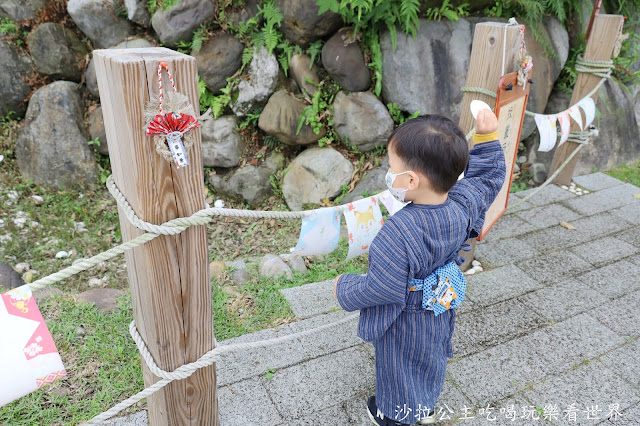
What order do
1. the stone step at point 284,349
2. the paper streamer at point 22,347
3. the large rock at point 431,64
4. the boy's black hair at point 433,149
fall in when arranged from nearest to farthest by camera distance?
the paper streamer at point 22,347, the boy's black hair at point 433,149, the stone step at point 284,349, the large rock at point 431,64

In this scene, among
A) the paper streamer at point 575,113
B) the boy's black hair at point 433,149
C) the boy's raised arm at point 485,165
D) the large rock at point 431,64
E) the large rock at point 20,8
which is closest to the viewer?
the boy's black hair at point 433,149

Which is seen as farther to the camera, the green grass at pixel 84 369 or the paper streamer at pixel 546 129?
the paper streamer at pixel 546 129

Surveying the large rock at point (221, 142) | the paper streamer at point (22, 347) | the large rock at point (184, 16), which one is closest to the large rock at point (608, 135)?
the large rock at point (221, 142)

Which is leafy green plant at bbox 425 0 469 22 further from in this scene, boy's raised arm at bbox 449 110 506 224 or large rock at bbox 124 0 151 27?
large rock at bbox 124 0 151 27

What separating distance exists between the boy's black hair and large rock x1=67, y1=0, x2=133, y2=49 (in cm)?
562

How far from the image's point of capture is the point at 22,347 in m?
1.33

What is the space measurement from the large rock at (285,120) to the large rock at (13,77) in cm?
327

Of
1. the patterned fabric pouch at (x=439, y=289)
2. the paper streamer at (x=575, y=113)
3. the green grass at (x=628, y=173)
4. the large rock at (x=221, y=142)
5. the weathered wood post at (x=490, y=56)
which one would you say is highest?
the weathered wood post at (x=490, y=56)

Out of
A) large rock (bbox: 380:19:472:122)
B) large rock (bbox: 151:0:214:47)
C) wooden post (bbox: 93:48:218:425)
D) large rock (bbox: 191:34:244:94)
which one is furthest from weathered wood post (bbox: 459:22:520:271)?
large rock (bbox: 151:0:214:47)

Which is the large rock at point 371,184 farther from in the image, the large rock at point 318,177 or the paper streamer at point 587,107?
the paper streamer at point 587,107

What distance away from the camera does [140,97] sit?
132cm

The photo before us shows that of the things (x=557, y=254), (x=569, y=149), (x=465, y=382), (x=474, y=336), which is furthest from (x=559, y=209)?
(x=465, y=382)

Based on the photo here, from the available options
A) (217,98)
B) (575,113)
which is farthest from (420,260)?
(217,98)

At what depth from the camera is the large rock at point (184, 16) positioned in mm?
5504
